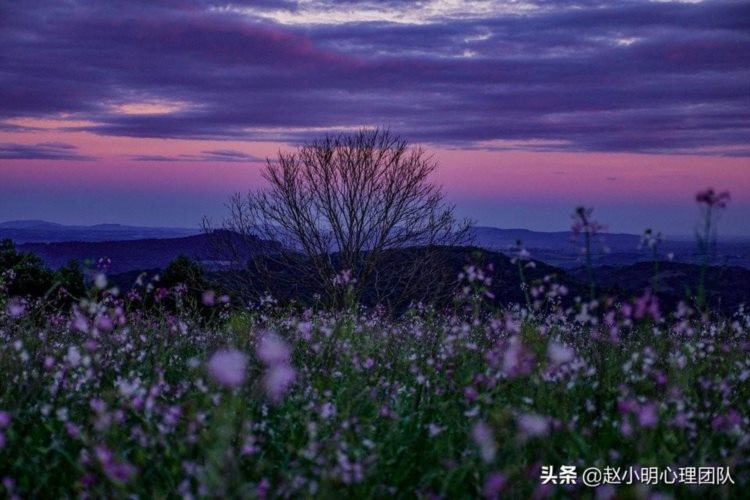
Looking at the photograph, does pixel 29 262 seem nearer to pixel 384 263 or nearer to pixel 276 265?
pixel 276 265

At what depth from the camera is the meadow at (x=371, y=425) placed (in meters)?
3.46

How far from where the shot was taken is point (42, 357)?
5.45m

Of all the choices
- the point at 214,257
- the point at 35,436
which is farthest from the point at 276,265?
the point at 35,436

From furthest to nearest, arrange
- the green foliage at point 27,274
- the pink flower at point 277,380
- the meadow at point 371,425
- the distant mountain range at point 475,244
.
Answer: the green foliage at point 27,274
the distant mountain range at point 475,244
the pink flower at point 277,380
the meadow at point 371,425

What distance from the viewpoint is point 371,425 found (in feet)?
13.8

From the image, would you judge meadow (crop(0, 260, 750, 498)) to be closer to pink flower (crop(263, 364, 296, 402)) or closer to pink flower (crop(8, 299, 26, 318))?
pink flower (crop(263, 364, 296, 402))

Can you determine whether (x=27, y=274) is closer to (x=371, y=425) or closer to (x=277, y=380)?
(x=371, y=425)

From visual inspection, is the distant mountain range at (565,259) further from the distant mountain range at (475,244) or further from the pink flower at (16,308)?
the pink flower at (16,308)

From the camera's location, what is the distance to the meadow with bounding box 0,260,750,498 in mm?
3459

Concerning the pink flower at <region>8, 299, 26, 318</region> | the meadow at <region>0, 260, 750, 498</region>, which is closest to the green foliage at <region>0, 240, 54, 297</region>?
the pink flower at <region>8, 299, 26, 318</region>

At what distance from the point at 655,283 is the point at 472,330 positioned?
3.07 meters

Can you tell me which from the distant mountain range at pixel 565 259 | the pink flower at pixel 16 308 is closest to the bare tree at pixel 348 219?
the distant mountain range at pixel 565 259

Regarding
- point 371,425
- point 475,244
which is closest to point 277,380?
point 371,425

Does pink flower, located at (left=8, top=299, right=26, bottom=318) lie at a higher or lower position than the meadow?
higher
